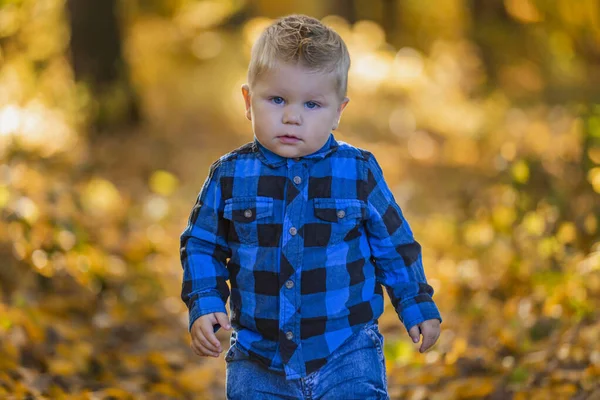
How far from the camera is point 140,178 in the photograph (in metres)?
9.21

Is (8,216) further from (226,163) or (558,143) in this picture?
(558,143)

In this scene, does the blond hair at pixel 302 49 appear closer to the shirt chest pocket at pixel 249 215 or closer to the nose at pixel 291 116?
the nose at pixel 291 116

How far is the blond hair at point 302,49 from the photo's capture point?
113 inches

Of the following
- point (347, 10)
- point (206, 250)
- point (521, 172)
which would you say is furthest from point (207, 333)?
point (347, 10)

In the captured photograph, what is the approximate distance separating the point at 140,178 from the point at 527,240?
4837mm

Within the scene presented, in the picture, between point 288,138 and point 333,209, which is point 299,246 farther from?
point 288,138

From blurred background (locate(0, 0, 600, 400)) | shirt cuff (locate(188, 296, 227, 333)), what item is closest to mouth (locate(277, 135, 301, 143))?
shirt cuff (locate(188, 296, 227, 333))

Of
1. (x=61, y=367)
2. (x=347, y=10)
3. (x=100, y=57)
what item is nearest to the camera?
(x=61, y=367)

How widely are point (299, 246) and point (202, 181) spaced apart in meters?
6.46

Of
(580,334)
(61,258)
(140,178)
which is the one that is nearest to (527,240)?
(580,334)

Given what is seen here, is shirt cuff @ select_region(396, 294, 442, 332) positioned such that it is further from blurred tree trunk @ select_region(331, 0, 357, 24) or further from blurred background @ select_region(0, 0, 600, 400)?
blurred tree trunk @ select_region(331, 0, 357, 24)

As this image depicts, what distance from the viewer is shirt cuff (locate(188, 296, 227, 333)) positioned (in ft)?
9.88

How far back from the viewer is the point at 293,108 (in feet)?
9.59

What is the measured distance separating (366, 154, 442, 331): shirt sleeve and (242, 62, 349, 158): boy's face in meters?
0.27
